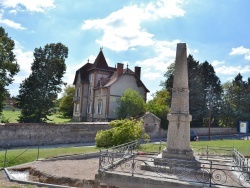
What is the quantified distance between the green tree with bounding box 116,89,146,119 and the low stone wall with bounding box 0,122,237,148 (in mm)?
7848

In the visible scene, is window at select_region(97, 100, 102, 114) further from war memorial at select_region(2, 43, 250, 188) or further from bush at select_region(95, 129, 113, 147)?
war memorial at select_region(2, 43, 250, 188)

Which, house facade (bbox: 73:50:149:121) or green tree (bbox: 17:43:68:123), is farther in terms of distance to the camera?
house facade (bbox: 73:50:149:121)

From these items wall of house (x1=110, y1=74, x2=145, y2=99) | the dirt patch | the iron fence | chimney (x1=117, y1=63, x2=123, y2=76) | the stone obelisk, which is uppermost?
chimney (x1=117, y1=63, x2=123, y2=76)

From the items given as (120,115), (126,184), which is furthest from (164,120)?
(126,184)

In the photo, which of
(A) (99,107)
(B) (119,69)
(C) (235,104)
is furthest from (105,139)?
(C) (235,104)

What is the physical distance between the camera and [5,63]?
3353 centimetres

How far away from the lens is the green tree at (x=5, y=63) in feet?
109

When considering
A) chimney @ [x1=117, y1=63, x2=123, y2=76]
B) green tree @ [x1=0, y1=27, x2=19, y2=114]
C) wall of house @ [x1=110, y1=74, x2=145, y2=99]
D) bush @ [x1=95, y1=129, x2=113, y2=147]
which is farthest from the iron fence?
chimney @ [x1=117, y1=63, x2=123, y2=76]

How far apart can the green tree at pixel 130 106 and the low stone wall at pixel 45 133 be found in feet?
25.7

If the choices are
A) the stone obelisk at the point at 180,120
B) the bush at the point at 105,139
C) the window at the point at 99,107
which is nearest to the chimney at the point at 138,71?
the window at the point at 99,107

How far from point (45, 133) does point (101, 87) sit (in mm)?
18650

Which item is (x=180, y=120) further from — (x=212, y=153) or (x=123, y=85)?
(x=123, y=85)

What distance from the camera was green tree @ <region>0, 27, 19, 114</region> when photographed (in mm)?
33312

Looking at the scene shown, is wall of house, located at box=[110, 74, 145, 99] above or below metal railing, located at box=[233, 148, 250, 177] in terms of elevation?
above
